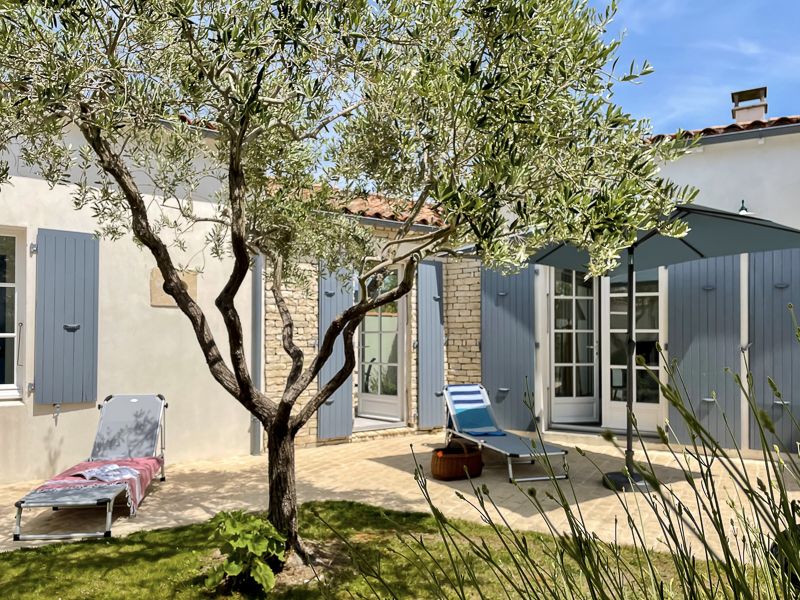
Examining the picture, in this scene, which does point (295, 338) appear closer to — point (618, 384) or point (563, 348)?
point (563, 348)

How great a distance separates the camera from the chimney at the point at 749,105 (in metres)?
8.28

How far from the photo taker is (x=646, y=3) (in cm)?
387

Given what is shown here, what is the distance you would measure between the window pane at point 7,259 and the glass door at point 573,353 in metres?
6.95

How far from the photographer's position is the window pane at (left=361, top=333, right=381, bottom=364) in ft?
34.1

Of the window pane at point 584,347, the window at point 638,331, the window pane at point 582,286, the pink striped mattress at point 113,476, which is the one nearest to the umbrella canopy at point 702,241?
the window at point 638,331

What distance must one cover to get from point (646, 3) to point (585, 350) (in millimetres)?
6206

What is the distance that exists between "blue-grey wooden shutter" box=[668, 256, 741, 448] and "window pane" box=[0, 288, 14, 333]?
7786 millimetres

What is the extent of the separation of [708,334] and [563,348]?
208 cm

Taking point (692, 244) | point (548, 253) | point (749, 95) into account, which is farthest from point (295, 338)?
point (749, 95)

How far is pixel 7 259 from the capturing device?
667 cm

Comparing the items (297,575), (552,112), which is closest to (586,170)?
(552,112)

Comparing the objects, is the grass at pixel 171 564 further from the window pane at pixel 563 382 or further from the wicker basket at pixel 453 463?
the window pane at pixel 563 382

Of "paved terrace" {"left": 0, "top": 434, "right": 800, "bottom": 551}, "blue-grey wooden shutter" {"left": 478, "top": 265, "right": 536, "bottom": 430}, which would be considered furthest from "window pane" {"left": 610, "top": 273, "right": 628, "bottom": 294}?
"paved terrace" {"left": 0, "top": 434, "right": 800, "bottom": 551}

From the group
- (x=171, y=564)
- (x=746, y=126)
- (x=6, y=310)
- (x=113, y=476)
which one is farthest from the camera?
(x=746, y=126)
